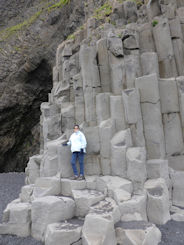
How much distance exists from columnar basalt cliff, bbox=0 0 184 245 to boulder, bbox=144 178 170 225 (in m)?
0.03

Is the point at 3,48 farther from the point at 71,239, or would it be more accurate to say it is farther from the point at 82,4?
the point at 71,239

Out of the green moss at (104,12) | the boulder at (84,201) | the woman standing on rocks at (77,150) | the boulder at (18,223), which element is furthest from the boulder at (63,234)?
the green moss at (104,12)

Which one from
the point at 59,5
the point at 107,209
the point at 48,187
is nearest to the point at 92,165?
the point at 48,187

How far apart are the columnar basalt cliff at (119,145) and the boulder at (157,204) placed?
0.03 m

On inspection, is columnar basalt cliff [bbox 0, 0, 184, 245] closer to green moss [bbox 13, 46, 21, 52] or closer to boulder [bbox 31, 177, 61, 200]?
boulder [bbox 31, 177, 61, 200]

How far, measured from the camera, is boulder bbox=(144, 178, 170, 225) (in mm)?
6543

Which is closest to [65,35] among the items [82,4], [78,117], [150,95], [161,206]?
[82,4]

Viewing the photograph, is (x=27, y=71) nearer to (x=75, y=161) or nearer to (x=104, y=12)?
(x=104, y=12)

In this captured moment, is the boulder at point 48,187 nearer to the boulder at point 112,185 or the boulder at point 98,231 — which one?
the boulder at point 112,185

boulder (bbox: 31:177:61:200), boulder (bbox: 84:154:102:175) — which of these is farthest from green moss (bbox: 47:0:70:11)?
boulder (bbox: 31:177:61:200)

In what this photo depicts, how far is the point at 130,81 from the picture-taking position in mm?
9414

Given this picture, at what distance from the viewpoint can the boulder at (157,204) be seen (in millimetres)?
6543

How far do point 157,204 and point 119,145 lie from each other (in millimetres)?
2408

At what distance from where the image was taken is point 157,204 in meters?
6.57
